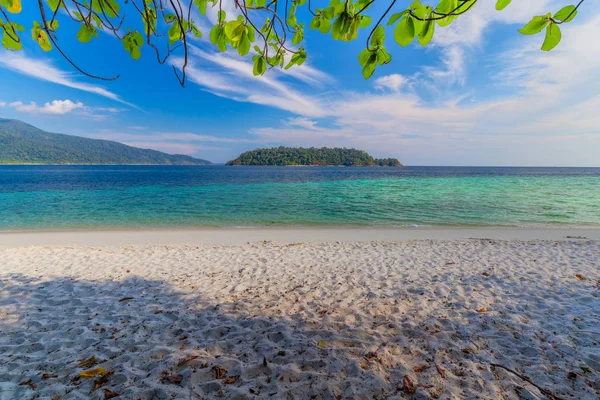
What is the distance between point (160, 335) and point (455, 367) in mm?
3234

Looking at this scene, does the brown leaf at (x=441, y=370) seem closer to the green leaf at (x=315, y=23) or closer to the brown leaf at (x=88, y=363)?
the green leaf at (x=315, y=23)

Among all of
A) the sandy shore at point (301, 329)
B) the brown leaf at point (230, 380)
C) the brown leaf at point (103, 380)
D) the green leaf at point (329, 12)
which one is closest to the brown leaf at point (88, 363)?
the sandy shore at point (301, 329)

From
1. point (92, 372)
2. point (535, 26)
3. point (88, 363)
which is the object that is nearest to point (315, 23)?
point (535, 26)

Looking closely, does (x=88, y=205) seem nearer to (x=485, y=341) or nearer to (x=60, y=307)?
(x=60, y=307)

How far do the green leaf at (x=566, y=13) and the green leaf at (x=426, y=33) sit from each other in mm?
485

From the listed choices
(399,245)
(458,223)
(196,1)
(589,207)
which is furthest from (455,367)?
(589,207)

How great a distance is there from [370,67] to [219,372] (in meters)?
2.85

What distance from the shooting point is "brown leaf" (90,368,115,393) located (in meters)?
2.34

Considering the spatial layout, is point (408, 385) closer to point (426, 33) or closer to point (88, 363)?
point (426, 33)

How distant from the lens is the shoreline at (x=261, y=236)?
10.2m

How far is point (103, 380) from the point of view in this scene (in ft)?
7.89

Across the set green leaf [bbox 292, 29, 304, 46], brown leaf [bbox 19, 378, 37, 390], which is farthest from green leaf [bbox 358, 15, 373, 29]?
brown leaf [bbox 19, 378, 37, 390]

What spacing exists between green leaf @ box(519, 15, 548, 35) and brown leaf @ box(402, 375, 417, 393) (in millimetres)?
2594

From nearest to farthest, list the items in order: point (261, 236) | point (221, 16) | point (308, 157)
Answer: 1. point (221, 16)
2. point (261, 236)
3. point (308, 157)
